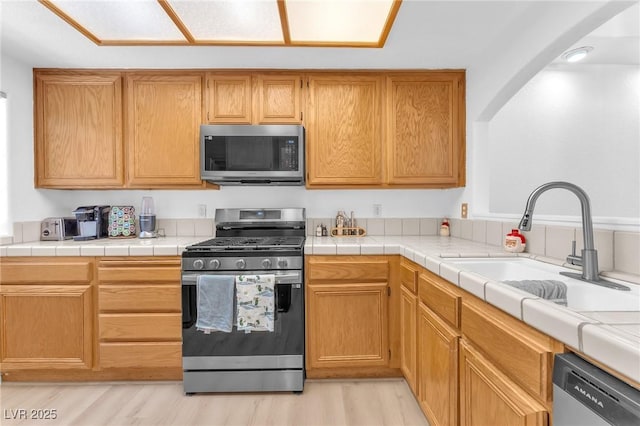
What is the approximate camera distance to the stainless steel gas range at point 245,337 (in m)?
2.12

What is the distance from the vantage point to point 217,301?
2.07 meters

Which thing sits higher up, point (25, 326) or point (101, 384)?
point (25, 326)

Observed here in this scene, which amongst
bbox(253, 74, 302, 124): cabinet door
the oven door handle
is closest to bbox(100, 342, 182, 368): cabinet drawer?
the oven door handle

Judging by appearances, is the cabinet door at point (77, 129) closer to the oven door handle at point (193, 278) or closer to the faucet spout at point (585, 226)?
the oven door handle at point (193, 278)

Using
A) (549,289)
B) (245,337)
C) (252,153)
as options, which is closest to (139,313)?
(245,337)

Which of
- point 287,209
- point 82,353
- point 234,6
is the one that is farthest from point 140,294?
point 234,6

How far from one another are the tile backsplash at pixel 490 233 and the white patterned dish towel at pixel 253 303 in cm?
83

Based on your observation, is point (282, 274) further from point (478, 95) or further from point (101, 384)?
point (478, 95)

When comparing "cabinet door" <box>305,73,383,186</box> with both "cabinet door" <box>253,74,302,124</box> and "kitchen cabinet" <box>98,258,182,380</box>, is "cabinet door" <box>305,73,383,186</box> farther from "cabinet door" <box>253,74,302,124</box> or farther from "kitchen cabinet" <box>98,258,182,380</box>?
"kitchen cabinet" <box>98,258,182,380</box>

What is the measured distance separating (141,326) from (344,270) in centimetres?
135

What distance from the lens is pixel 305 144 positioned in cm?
253

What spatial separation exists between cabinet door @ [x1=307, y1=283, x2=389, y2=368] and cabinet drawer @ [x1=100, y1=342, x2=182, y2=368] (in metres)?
0.87

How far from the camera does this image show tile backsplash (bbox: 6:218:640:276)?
49.9 inches

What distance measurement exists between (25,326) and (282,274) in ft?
5.54
